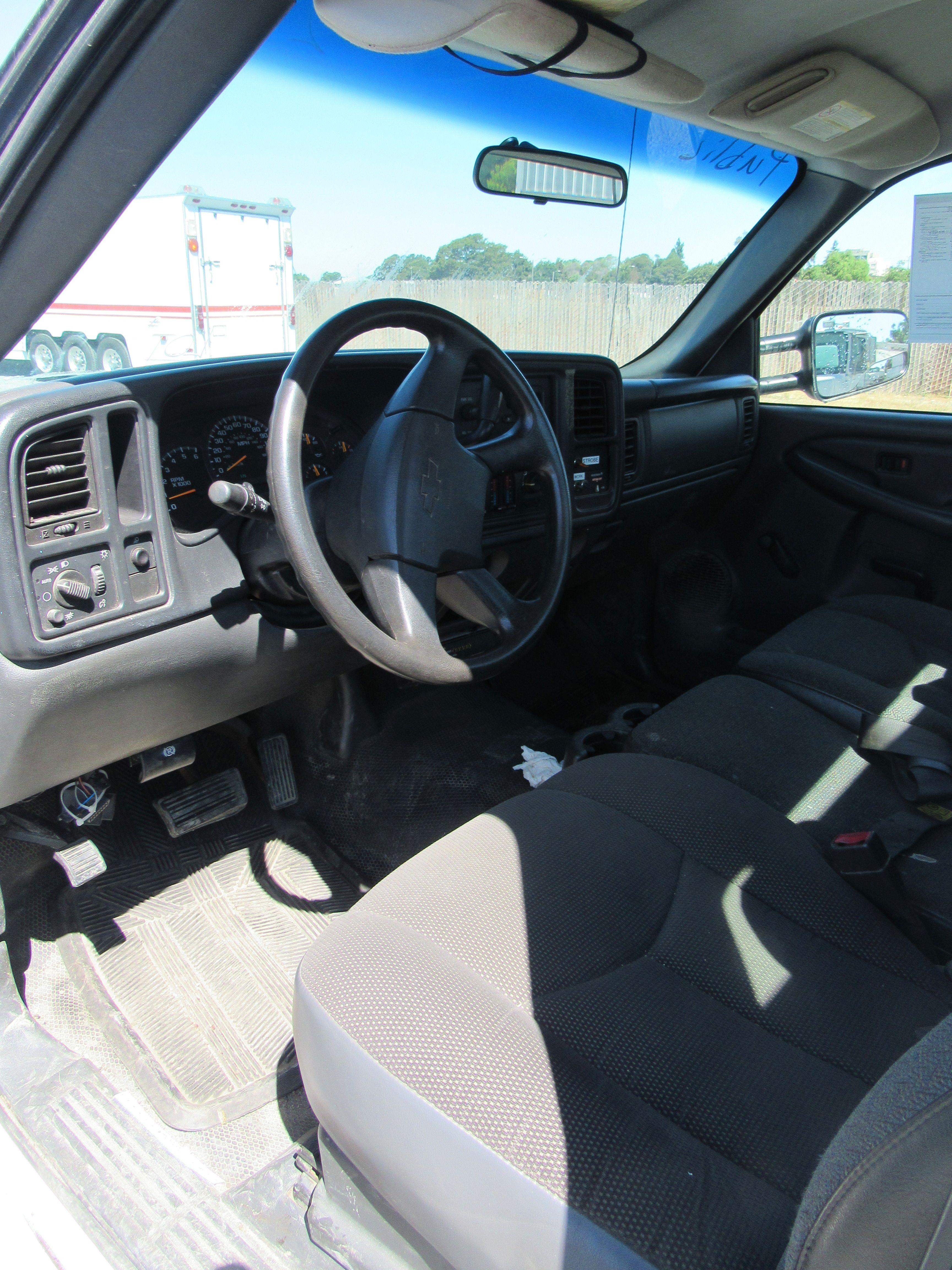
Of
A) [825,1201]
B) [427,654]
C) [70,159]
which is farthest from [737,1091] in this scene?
[70,159]

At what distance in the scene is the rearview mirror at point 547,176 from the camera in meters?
2.08

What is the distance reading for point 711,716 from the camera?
5.89 feet

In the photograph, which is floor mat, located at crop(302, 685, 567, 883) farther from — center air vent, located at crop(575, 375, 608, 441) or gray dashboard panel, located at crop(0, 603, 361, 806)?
center air vent, located at crop(575, 375, 608, 441)

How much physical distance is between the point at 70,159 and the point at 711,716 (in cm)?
141

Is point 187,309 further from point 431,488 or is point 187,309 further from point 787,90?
point 431,488

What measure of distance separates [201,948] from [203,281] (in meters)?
5.77

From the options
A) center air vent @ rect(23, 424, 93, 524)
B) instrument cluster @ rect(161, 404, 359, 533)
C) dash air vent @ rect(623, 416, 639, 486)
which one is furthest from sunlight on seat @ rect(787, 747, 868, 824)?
center air vent @ rect(23, 424, 93, 524)

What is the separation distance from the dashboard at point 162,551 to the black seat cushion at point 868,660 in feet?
2.19

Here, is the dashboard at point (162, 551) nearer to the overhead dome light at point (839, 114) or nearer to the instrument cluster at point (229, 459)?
the instrument cluster at point (229, 459)

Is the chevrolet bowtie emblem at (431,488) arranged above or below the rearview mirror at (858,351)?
below

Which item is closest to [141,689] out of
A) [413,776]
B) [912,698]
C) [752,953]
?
[413,776]

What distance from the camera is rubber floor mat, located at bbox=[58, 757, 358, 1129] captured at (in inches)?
68.3

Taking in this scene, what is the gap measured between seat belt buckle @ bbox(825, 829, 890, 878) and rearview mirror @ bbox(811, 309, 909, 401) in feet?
4.75

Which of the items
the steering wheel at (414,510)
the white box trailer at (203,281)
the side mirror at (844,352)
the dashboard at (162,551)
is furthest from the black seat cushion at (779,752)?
the white box trailer at (203,281)
